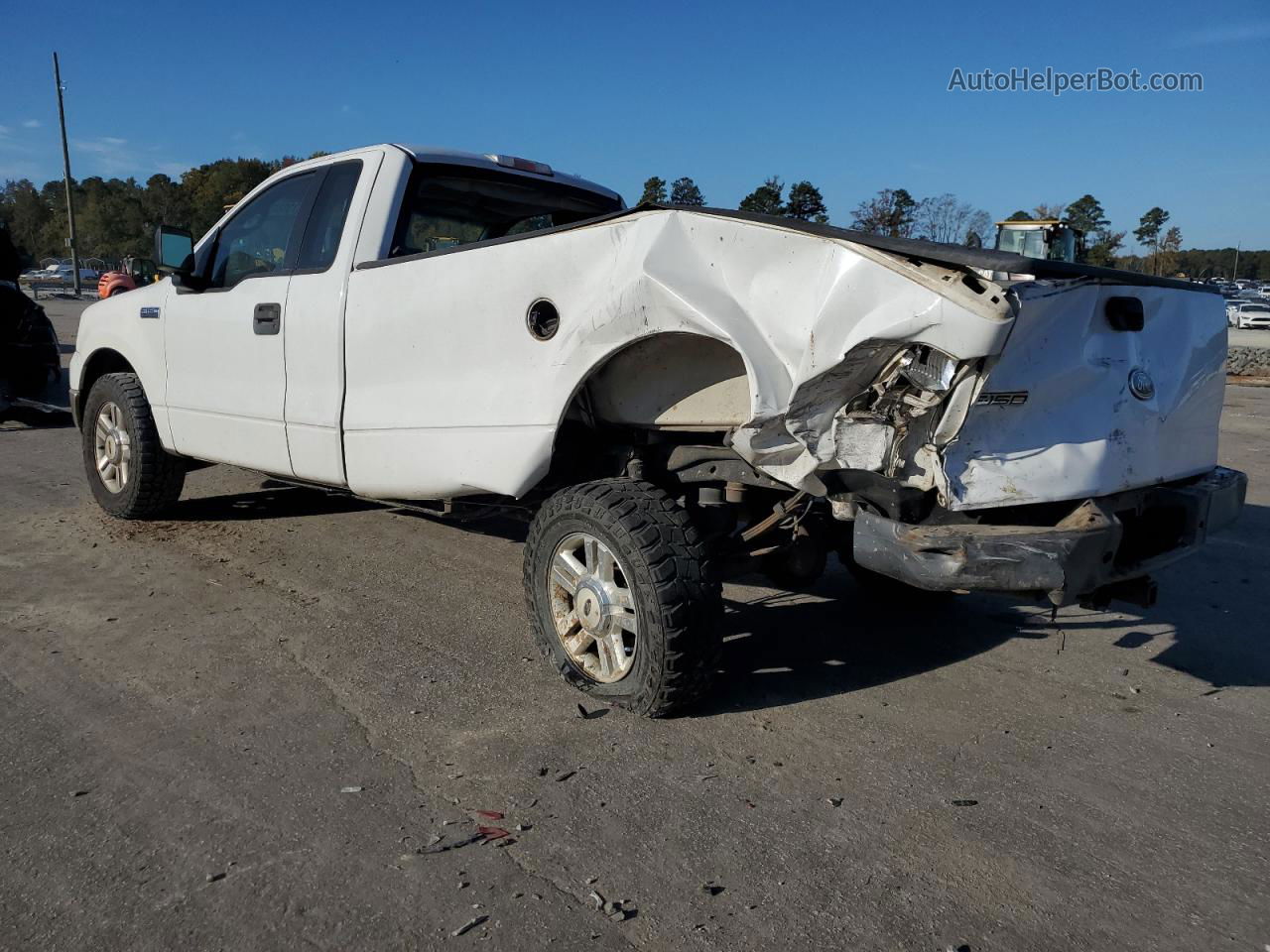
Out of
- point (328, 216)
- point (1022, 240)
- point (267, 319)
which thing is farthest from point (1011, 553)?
point (1022, 240)

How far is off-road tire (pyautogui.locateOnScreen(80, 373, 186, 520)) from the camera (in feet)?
19.7

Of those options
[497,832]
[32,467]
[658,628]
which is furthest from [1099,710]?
[32,467]

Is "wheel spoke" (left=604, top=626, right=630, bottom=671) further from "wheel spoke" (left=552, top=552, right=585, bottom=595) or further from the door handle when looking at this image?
the door handle

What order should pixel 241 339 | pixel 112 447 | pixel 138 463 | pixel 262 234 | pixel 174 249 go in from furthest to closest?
pixel 112 447 → pixel 138 463 → pixel 174 249 → pixel 262 234 → pixel 241 339

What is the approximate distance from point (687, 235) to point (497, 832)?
1949 millimetres

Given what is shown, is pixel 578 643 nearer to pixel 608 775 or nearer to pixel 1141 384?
pixel 608 775

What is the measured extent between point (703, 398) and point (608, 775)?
1368 millimetres

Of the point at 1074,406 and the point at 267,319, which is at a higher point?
the point at 267,319

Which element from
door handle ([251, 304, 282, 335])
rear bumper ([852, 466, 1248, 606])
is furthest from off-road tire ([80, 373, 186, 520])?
rear bumper ([852, 466, 1248, 606])

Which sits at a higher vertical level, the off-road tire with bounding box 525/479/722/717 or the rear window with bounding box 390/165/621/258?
the rear window with bounding box 390/165/621/258

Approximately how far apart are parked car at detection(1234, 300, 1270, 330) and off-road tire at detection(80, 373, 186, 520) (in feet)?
121

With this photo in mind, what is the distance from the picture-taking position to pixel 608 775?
3125mm

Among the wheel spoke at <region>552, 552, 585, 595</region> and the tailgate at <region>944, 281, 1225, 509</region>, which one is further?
the wheel spoke at <region>552, 552, 585, 595</region>

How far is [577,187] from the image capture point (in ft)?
18.2
